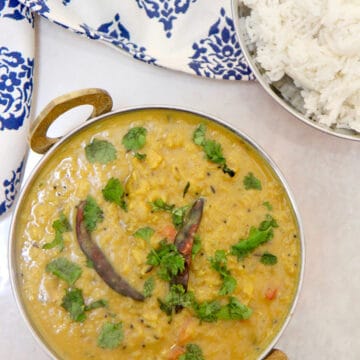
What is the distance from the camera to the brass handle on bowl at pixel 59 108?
58.3 inches

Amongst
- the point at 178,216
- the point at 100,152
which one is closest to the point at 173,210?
the point at 178,216

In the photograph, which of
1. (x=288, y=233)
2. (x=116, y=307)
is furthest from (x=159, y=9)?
(x=116, y=307)

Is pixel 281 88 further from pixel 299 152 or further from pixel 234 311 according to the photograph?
pixel 234 311

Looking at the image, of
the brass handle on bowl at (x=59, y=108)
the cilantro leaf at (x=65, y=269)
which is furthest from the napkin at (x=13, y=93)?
the cilantro leaf at (x=65, y=269)

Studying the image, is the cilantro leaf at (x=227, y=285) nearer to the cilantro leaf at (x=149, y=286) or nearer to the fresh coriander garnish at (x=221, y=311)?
the fresh coriander garnish at (x=221, y=311)

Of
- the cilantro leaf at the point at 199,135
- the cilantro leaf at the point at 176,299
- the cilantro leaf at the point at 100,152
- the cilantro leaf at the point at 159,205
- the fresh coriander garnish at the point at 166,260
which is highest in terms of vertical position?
the cilantro leaf at the point at 199,135

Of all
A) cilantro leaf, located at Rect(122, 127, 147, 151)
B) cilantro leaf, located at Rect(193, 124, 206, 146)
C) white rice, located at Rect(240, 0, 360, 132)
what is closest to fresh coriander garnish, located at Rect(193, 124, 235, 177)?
cilantro leaf, located at Rect(193, 124, 206, 146)

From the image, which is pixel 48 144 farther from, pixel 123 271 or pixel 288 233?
pixel 288 233

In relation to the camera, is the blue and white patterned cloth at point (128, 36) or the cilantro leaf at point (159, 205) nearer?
the cilantro leaf at point (159, 205)

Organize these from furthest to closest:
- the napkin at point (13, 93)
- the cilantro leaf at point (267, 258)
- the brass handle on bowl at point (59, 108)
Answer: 1. the napkin at point (13, 93)
2. the cilantro leaf at point (267, 258)
3. the brass handle on bowl at point (59, 108)

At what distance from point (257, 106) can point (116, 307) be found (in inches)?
28.3

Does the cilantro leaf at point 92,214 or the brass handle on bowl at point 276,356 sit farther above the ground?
the cilantro leaf at point 92,214

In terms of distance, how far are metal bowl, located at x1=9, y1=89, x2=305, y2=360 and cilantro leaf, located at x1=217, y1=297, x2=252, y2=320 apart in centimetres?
11

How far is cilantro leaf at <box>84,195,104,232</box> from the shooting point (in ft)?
5.15
